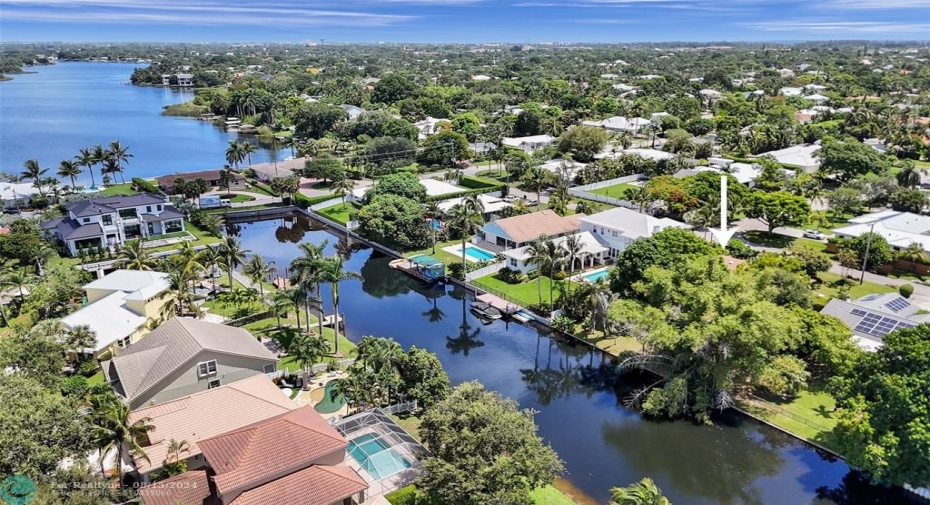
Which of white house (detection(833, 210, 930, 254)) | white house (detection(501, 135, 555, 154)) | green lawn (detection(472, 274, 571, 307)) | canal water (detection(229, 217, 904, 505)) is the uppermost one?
white house (detection(501, 135, 555, 154))

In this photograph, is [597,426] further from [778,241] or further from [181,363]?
[778,241]

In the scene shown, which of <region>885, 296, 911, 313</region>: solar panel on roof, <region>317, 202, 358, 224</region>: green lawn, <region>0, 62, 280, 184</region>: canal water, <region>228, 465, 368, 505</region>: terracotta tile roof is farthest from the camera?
<region>0, 62, 280, 184</region>: canal water

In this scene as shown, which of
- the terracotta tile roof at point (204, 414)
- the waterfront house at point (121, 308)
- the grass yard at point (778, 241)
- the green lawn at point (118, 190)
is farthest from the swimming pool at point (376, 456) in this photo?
the green lawn at point (118, 190)

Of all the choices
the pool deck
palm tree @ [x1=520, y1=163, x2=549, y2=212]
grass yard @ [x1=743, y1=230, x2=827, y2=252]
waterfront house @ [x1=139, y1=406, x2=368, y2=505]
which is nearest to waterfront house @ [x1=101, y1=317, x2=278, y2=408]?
the pool deck

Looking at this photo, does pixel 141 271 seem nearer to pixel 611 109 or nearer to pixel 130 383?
pixel 130 383

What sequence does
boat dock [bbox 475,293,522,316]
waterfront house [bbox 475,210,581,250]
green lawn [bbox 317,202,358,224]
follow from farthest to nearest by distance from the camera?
green lawn [bbox 317,202,358,224] → waterfront house [bbox 475,210,581,250] → boat dock [bbox 475,293,522,316]

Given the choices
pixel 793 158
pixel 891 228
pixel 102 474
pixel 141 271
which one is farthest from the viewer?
pixel 793 158

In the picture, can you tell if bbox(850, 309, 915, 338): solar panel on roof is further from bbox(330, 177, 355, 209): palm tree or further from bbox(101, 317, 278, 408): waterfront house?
bbox(330, 177, 355, 209): palm tree

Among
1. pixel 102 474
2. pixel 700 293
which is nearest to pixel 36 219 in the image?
pixel 102 474
